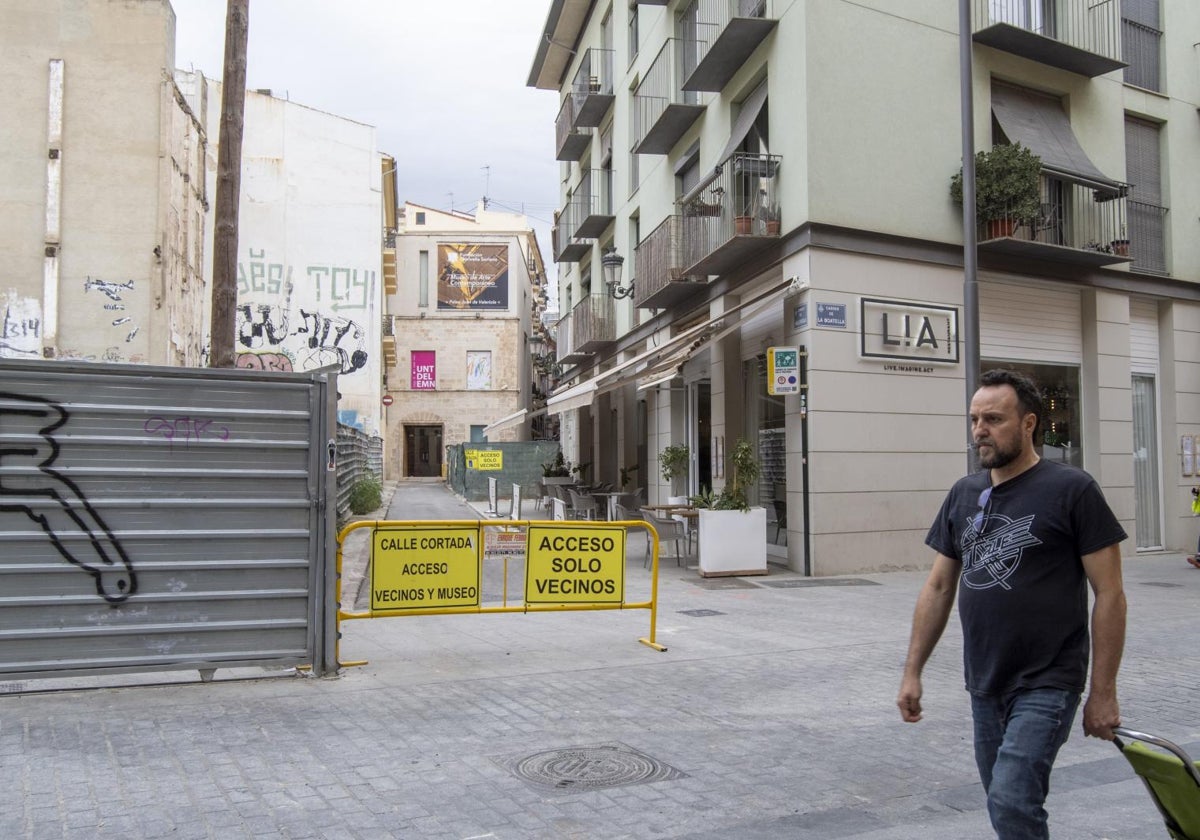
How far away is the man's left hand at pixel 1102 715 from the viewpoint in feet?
9.33

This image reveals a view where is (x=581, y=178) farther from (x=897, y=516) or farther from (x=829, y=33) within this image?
(x=897, y=516)

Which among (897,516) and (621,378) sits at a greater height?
(621,378)

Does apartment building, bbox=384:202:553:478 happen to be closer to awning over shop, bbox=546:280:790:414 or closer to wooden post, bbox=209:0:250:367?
awning over shop, bbox=546:280:790:414

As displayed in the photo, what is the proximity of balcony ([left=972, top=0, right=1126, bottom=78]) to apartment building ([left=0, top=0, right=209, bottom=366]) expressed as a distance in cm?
2194

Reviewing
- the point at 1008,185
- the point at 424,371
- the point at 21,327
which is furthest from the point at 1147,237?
the point at 424,371

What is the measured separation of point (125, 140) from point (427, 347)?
82.3 ft

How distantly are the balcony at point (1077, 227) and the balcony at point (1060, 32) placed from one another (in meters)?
1.93

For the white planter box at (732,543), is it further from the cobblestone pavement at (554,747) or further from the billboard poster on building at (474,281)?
the billboard poster on building at (474,281)

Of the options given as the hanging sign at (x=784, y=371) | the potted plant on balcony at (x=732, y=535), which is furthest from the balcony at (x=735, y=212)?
the potted plant on balcony at (x=732, y=535)

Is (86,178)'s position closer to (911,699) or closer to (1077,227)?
(1077,227)

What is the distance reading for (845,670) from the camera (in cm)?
747

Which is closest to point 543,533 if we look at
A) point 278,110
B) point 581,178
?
point 581,178

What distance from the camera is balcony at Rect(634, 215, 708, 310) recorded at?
17.5 m

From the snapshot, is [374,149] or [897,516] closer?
[897,516]
